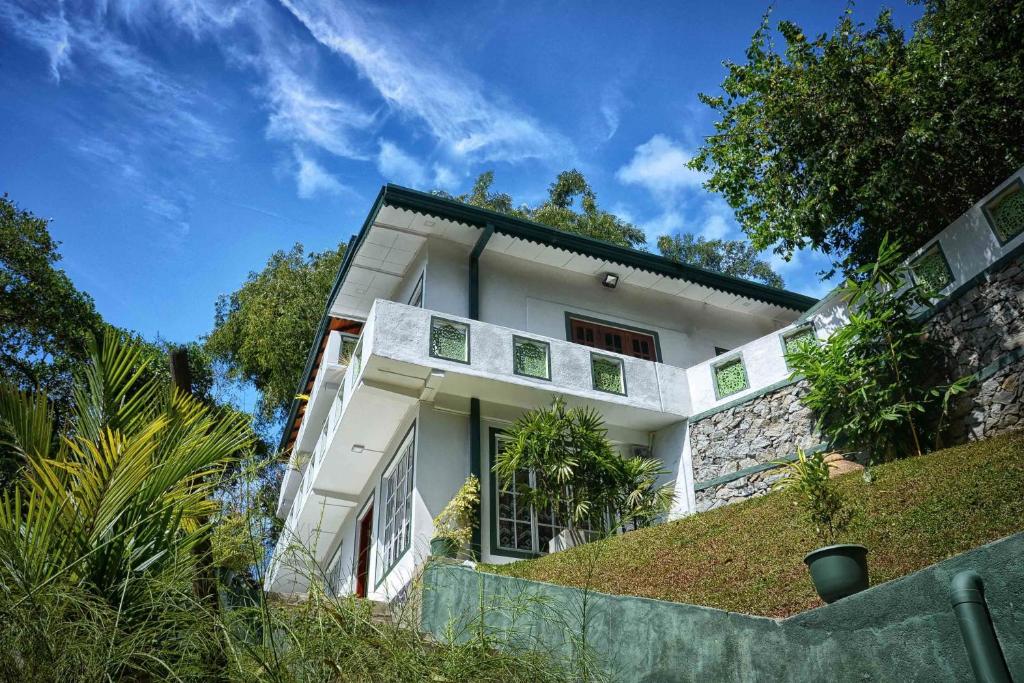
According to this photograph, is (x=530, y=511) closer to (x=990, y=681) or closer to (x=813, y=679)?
(x=813, y=679)

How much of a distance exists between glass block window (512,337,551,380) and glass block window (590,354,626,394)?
86cm

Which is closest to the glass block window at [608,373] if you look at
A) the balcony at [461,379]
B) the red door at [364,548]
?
the balcony at [461,379]

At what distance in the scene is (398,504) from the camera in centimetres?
1397

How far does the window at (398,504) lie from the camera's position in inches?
518

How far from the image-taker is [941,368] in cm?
1102

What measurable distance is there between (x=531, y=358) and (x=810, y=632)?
874cm

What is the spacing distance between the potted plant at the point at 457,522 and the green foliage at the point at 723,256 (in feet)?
83.7

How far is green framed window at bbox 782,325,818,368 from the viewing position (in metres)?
13.1

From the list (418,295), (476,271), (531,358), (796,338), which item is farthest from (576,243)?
(796,338)

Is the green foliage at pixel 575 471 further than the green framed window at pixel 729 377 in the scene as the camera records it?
No

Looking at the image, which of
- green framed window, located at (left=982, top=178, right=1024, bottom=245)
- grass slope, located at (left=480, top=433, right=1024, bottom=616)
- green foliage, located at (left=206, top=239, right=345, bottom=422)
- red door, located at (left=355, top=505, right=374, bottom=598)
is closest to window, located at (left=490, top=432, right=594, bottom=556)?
grass slope, located at (left=480, top=433, right=1024, bottom=616)

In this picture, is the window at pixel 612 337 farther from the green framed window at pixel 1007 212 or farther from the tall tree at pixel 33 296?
the tall tree at pixel 33 296

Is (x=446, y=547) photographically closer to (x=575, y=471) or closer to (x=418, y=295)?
(x=575, y=471)

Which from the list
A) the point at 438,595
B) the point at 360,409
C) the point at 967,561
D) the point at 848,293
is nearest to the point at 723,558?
the point at 438,595
